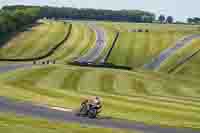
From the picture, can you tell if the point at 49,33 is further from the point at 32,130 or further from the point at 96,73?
the point at 32,130

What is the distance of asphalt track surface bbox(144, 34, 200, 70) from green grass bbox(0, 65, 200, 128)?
20.3 m

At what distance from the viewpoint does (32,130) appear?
30.5 metres

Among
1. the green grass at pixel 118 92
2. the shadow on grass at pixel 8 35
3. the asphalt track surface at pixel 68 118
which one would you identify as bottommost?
the shadow on grass at pixel 8 35

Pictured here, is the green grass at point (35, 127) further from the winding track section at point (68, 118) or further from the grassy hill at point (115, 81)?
the grassy hill at point (115, 81)

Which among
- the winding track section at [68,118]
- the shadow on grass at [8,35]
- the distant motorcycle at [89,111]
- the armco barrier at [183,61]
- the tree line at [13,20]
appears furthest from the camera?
the tree line at [13,20]

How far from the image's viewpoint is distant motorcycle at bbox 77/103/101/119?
41031 mm

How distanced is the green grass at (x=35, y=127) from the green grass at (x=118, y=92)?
790 centimetres

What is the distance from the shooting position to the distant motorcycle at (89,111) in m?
41.0

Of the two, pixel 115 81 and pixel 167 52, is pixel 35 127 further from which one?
pixel 167 52

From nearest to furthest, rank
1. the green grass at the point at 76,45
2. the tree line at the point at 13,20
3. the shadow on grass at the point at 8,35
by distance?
the green grass at the point at 76,45 → the shadow on grass at the point at 8,35 → the tree line at the point at 13,20

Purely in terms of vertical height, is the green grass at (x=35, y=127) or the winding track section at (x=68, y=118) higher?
the green grass at (x=35, y=127)

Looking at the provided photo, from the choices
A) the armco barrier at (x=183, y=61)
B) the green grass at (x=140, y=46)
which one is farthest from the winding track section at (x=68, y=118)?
the green grass at (x=140, y=46)

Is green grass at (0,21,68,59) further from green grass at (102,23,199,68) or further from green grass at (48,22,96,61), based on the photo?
green grass at (102,23,199,68)

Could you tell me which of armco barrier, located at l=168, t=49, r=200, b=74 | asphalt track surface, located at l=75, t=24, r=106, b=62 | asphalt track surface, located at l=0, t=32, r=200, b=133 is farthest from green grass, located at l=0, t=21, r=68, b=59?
asphalt track surface, located at l=0, t=32, r=200, b=133
